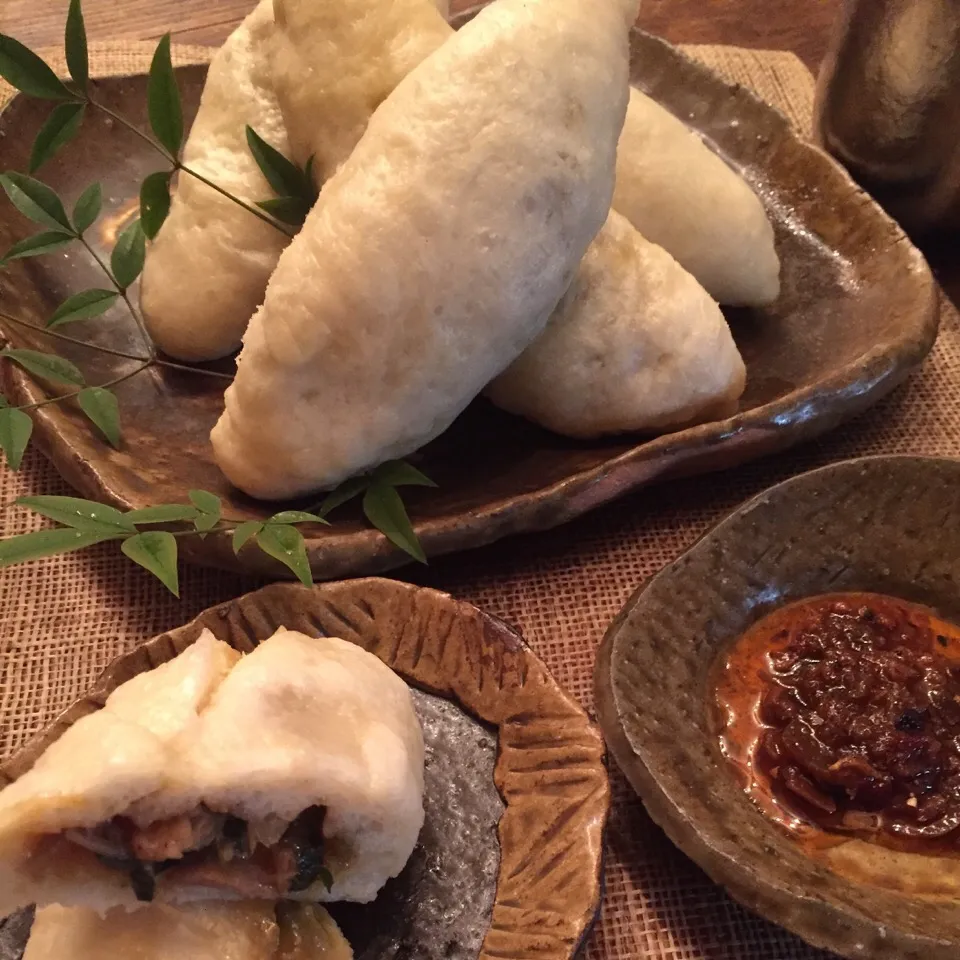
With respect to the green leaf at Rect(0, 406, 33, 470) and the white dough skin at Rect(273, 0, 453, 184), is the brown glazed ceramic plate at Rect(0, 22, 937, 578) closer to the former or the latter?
the green leaf at Rect(0, 406, 33, 470)

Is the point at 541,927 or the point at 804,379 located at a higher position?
the point at 804,379

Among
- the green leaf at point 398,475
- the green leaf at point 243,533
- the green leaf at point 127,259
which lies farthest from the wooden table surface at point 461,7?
the green leaf at point 243,533

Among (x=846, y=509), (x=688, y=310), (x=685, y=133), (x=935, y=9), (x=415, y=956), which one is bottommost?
(x=415, y=956)

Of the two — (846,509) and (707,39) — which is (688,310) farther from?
(707,39)

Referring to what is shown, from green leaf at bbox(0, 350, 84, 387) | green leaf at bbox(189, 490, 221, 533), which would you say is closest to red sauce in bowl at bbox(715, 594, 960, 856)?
green leaf at bbox(189, 490, 221, 533)

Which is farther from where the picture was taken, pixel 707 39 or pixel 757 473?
pixel 707 39

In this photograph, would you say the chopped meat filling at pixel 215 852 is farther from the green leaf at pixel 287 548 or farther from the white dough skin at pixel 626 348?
the white dough skin at pixel 626 348

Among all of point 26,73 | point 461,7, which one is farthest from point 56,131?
point 461,7

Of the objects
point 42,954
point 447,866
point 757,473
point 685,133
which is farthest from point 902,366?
point 42,954
